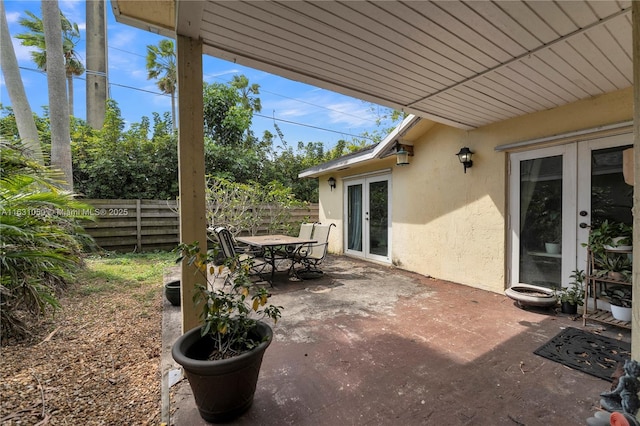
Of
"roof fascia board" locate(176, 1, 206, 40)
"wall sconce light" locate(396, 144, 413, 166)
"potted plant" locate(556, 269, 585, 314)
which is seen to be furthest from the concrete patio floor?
"wall sconce light" locate(396, 144, 413, 166)

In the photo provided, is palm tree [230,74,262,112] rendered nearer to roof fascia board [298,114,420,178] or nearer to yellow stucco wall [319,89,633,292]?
roof fascia board [298,114,420,178]

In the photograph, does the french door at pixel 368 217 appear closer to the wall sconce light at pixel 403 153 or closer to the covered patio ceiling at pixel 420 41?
the wall sconce light at pixel 403 153

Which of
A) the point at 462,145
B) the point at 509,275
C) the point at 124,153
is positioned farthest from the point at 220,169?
the point at 509,275

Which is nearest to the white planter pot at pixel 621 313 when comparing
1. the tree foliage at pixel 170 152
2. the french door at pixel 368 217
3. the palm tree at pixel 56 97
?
the french door at pixel 368 217

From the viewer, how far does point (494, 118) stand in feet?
12.6

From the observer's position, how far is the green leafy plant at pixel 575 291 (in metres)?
3.13

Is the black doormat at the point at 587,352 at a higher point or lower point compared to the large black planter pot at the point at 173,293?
lower

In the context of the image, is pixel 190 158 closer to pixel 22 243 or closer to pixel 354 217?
pixel 22 243

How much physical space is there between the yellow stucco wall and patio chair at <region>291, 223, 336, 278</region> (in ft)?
5.34

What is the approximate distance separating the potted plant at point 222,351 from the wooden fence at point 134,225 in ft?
21.2

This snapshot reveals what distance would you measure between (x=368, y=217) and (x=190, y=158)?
5014mm

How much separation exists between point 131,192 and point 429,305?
26.7ft

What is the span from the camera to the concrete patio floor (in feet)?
5.38

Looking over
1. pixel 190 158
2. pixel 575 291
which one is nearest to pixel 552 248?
pixel 575 291
